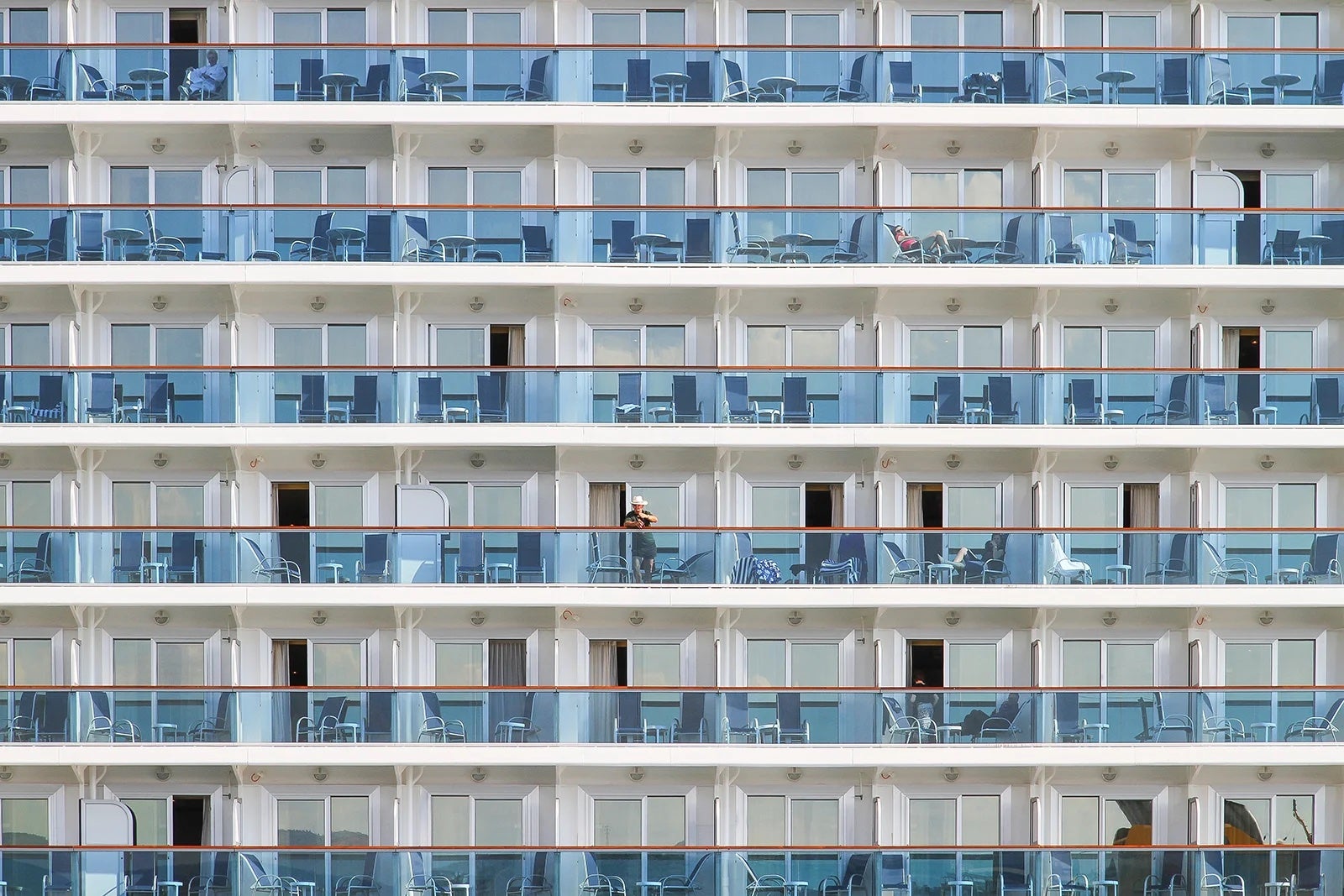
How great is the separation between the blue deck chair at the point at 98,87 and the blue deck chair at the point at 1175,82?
1505 centimetres

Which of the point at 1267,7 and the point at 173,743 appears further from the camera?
the point at 1267,7

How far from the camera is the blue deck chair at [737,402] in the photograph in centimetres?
2875

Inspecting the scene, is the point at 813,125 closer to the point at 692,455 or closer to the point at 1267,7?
the point at 692,455

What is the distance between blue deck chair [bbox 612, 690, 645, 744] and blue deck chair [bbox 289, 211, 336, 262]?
7.61m

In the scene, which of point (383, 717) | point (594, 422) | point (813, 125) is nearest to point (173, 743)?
point (383, 717)

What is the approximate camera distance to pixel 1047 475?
2973 cm

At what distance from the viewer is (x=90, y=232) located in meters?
28.9

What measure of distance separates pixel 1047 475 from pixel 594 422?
6.80 meters

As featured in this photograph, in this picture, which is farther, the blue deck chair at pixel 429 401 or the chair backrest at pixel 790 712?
the blue deck chair at pixel 429 401

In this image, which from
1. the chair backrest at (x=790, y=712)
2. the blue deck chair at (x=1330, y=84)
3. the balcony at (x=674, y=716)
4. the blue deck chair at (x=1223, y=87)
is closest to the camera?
the balcony at (x=674, y=716)

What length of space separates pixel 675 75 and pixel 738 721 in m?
9.38

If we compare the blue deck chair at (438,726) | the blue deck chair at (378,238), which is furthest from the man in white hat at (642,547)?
the blue deck chair at (378,238)

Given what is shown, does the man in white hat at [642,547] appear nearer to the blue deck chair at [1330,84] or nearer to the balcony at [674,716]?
the balcony at [674,716]

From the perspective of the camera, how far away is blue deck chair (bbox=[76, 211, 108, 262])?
28.9 metres
